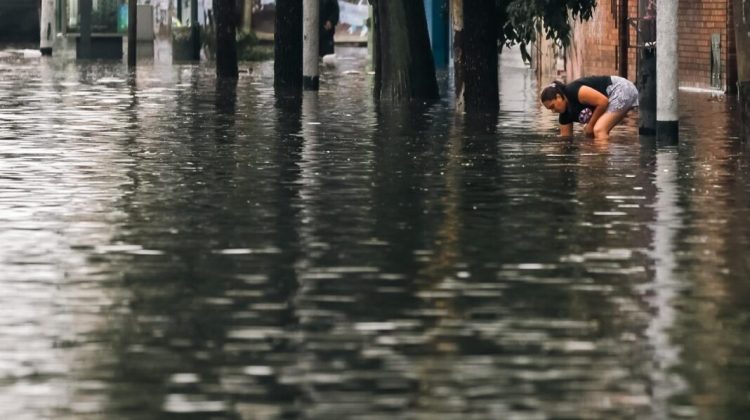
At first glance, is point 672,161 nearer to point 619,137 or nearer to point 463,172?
point 463,172

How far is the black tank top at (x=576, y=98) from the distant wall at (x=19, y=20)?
5001 cm

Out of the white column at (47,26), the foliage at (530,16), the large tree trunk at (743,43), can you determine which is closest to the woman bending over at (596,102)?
the large tree trunk at (743,43)

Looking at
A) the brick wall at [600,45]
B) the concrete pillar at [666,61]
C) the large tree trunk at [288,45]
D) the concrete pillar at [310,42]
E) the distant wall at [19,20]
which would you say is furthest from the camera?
the distant wall at [19,20]

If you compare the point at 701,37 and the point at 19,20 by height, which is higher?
the point at 19,20

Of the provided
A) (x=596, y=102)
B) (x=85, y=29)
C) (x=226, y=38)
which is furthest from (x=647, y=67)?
(x=85, y=29)

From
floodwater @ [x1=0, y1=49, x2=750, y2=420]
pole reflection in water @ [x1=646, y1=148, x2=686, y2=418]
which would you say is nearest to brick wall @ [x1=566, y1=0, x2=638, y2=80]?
floodwater @ [x1=0, y1=49, x2=750, y2=420]

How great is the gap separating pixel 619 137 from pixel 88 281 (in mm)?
13424

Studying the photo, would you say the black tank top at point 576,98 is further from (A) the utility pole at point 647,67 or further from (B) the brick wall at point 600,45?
(B) the brick wall at point 600,45

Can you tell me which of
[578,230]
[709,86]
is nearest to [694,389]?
[578,230]

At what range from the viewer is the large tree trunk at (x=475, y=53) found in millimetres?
29609

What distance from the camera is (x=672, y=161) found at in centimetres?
2109

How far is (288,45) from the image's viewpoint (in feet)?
132

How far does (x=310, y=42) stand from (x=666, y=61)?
15.7m

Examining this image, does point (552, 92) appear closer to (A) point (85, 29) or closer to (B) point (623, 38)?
(B) point (623, 38)
